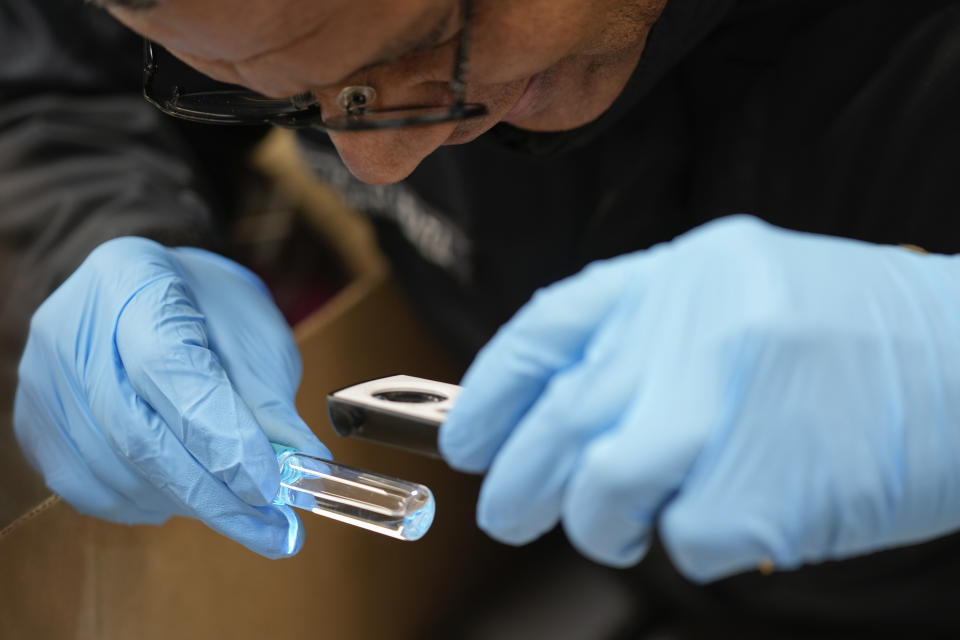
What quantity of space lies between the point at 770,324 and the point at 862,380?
0.08 meters

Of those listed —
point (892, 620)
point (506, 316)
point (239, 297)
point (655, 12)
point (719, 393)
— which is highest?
point (655, 12)

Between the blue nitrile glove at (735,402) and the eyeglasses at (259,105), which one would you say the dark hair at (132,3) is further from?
the blue nitrile glove at (735,402)

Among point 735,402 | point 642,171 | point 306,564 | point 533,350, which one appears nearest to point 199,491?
point 306,564

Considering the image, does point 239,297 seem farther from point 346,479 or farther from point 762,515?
point 762,515

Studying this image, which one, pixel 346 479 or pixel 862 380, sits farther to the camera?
pixel 346 479

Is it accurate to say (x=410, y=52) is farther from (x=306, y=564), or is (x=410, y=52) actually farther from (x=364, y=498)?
(x=306, y=564)

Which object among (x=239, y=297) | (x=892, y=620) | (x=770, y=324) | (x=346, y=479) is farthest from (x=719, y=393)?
(x=892, y=620)

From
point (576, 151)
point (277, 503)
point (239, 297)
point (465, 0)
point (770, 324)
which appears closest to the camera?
point (770, 324)

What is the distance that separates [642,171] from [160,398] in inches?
22.6

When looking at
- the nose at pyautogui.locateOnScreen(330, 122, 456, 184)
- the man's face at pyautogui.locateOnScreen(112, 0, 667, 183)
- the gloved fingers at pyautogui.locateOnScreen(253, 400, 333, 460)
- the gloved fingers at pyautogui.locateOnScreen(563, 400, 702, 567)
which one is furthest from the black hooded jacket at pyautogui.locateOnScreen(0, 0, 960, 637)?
the gloved fingers at pyautogui.locateOnScreen(563, 400, 702, 567)

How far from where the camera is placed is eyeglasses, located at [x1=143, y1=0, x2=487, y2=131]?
57 centimetres

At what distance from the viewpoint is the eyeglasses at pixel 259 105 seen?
22.3 inches

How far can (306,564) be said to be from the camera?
0.80 meters

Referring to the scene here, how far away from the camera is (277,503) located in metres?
0.62
